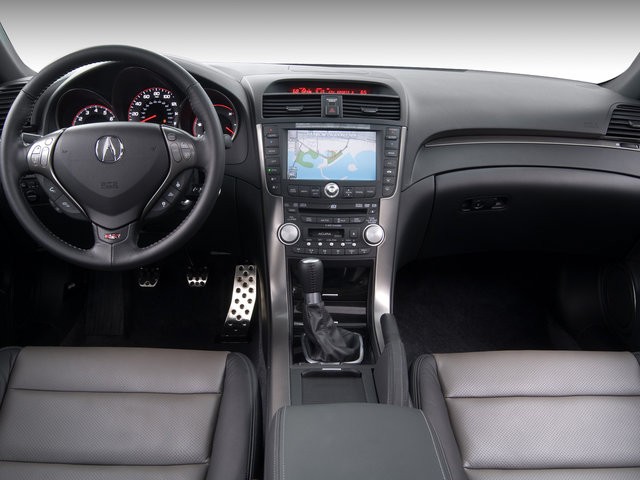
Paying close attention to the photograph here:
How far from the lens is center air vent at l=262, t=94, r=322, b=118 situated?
168 centimetres

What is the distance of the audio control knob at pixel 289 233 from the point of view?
1685 millimetres

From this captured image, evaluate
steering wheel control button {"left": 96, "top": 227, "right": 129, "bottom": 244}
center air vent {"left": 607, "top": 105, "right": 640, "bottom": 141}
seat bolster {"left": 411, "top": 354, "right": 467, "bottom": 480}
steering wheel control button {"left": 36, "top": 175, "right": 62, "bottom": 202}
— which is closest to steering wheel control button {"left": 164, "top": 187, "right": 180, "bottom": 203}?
steering wheel control button {"left": 96, "top": 227, "right": 129, "bottom": 244}

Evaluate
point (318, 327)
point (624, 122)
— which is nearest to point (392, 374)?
point (318, 327)

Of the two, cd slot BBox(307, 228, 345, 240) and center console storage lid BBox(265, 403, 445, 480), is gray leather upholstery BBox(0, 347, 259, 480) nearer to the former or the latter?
center console storage lid BBox(265, 403, 445, 480)

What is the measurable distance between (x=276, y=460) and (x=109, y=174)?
2.61 feet

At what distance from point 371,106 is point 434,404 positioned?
0.91 m


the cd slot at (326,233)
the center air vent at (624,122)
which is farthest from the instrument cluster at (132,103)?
the center air vent at (624,122)

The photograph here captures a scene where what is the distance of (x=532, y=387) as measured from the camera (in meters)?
1.33

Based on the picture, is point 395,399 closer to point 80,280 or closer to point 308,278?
point 308,278

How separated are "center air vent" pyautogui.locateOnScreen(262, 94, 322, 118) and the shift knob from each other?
457 mm

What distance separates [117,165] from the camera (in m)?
1.31

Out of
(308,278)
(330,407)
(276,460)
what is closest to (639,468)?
(330,407)

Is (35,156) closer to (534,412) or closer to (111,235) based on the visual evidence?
(111,235)

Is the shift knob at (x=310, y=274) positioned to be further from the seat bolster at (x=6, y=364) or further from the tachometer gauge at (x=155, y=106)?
the seat bolster at (x=6, y=364)
